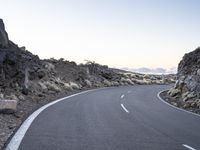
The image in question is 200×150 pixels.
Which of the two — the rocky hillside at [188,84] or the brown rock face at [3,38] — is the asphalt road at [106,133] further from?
the brown rock face at [3,38]

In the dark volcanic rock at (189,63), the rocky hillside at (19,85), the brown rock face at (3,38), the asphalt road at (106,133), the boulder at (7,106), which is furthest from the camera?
the dark volcanic rock at (189,63)

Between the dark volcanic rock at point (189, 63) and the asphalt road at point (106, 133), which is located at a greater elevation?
the dark volcanic rock at point (189, 63)

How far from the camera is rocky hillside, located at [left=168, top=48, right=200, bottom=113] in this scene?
23328mm

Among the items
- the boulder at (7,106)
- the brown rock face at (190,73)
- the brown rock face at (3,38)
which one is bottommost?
the boulder at (7,106)

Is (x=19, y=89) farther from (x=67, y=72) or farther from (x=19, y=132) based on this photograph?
(x=67, y=72)

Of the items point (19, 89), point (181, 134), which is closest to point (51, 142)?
point (181, 134)

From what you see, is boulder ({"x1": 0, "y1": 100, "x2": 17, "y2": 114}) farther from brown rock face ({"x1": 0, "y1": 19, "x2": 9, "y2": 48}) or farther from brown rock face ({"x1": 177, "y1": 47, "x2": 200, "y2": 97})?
brown rock face ({"x1": 177, "y1": 47, "x2": 200, "y2": 97})

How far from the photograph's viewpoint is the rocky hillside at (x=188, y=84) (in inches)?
918

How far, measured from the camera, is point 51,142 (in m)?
8.51

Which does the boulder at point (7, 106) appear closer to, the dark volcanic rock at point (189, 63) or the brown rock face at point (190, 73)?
the brown rock face at point (190, 73)

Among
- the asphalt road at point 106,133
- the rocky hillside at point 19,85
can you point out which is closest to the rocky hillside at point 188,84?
the rocky hillside at point 19,85

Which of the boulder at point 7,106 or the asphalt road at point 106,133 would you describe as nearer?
the asphalt road at point 106,133

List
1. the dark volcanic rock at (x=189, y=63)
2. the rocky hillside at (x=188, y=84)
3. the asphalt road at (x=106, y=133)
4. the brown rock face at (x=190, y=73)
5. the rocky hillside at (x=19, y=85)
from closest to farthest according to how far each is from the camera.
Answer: the asphalt road at (x=106, y=133), the rocky hillside at (x=19, y=85), the rocky hillside at (x=188, y=84), the brown rock face at (x=190, y=73), the dark volcanic rock at (x=189, y=63)

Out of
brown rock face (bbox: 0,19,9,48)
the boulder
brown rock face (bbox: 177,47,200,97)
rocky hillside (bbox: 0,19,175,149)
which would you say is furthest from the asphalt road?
brown rock face (bbox: 177,47,200,97)
